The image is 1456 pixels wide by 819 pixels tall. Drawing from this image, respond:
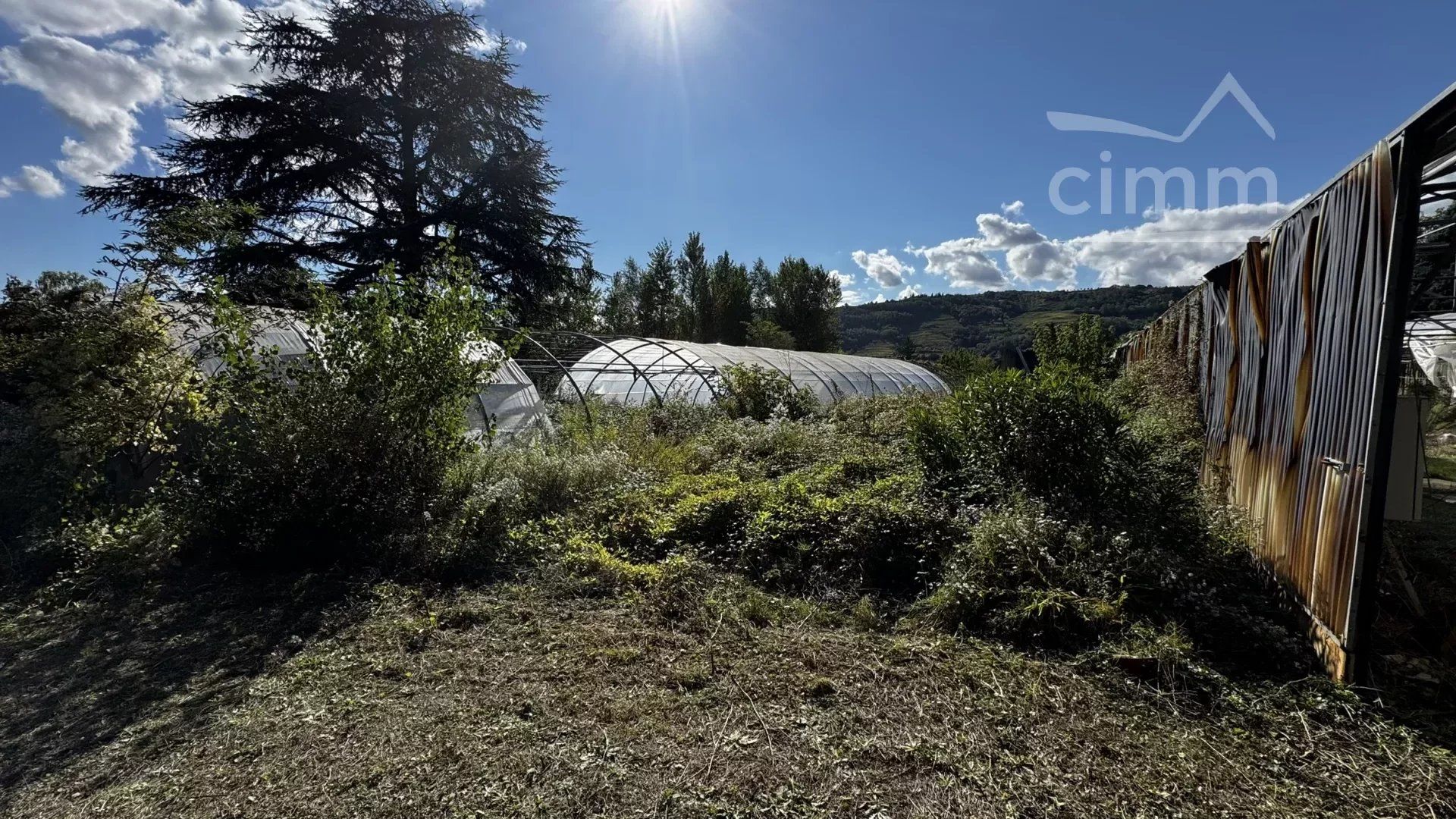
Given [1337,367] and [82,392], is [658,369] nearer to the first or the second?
[82,392]

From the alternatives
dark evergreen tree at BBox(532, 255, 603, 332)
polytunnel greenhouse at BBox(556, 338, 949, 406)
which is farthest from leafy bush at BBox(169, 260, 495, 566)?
dark evergreen tree at BBox(532, 255, 603, 332)

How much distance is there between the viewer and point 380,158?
16562 mm

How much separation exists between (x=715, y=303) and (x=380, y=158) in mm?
17208

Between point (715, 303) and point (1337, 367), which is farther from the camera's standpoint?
point (715, 303)

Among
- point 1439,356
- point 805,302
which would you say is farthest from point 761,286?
point 1439,356

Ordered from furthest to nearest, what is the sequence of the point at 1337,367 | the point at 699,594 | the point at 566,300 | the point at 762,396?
the point at 566,300
the point at 762,396
the point at 699,594
the point at 1337,367

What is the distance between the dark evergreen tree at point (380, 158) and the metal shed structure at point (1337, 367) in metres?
14.6

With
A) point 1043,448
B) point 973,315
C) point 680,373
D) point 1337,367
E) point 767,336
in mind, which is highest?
point 973,315

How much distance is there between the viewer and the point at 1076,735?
2504mm

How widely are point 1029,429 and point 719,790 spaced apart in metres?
3.92

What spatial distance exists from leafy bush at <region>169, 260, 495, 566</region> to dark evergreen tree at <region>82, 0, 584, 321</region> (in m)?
10.8

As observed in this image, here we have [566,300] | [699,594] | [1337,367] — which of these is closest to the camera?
[1337,367]

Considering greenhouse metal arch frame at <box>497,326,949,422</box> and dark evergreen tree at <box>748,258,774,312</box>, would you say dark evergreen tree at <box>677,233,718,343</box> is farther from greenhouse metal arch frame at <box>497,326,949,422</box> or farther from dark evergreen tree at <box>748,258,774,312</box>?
greenhouse metal arch frame at <box>497,326,949,422</box>

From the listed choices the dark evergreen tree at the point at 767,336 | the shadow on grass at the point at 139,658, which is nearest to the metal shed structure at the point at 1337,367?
the shadow on grass at the point at 139,658
